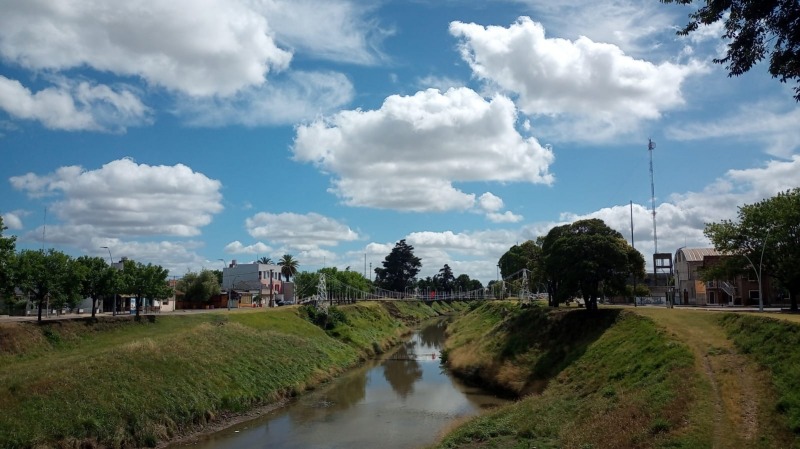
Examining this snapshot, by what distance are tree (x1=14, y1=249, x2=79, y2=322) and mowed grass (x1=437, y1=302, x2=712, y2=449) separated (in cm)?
3517

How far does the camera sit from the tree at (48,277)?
44.7 m

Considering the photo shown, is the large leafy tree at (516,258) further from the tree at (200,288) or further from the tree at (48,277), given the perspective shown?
the tree at (48,277)

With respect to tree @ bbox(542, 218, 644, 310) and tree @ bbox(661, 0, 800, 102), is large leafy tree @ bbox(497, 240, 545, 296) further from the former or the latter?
tree @ bbox(661, 0, 800, 102)

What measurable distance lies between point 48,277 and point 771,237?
61.2 meters

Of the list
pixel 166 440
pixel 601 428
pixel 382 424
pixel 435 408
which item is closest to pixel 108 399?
pixel 166 440

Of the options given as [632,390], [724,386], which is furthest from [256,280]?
[724,386]

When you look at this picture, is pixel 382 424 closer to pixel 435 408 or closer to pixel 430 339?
pixel 435 408

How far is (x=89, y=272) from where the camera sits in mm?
53031

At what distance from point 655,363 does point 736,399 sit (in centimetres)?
743

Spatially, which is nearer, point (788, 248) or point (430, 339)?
Answer: point (788, 248)

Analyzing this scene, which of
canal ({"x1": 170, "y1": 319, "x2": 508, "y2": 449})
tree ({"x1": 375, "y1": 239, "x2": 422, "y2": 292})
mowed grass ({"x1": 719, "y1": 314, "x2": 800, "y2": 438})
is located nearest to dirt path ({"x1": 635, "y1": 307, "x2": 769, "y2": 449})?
mowed grass ({"x1": 719, "y1": 314, "x2": 800, "y2": 438})

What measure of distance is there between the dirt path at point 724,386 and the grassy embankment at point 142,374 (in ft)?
87.9

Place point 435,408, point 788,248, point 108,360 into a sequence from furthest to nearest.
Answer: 1. point 788,248
2. point 435,408
3. point 108,360

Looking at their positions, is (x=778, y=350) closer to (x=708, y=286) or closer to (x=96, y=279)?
(x=96, y=279)
